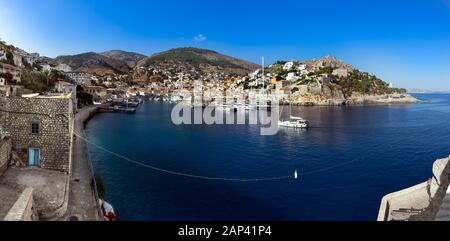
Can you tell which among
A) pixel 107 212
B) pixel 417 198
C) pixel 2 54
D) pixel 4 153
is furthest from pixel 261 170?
pixel 2 54

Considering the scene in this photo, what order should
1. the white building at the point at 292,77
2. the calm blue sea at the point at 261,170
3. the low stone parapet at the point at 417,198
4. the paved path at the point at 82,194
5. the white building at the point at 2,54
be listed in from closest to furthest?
1. the low stone parapet at the point at 417,198
2. the paved path at the point at 82,194
3. the calm blue sea at the point at 261,170
4. the white building at the point at 2,54
5. the white building at the point at 292,77

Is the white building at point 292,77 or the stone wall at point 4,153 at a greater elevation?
the white building at point 292,77

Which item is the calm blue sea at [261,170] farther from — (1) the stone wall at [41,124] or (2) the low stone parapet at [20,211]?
(2) the low stone parapet at [20,211]

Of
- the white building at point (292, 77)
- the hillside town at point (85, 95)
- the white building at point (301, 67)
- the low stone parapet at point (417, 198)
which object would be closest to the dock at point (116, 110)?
the hillside town at point (85, 95)

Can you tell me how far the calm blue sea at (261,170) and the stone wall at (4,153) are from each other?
11.4 feet

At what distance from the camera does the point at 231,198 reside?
13578 mm

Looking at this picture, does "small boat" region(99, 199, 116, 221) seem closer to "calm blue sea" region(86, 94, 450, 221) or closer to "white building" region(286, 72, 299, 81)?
"calm blue sea" region(86, 94, 450, 221)

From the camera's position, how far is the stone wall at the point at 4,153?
858 centimetres

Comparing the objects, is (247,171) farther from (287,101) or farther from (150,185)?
(287,101)

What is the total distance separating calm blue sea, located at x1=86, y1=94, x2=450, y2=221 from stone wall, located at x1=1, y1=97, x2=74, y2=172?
2894mm

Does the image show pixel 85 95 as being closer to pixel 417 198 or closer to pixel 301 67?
pixel 417 198

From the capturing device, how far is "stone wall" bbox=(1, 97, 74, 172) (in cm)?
962
